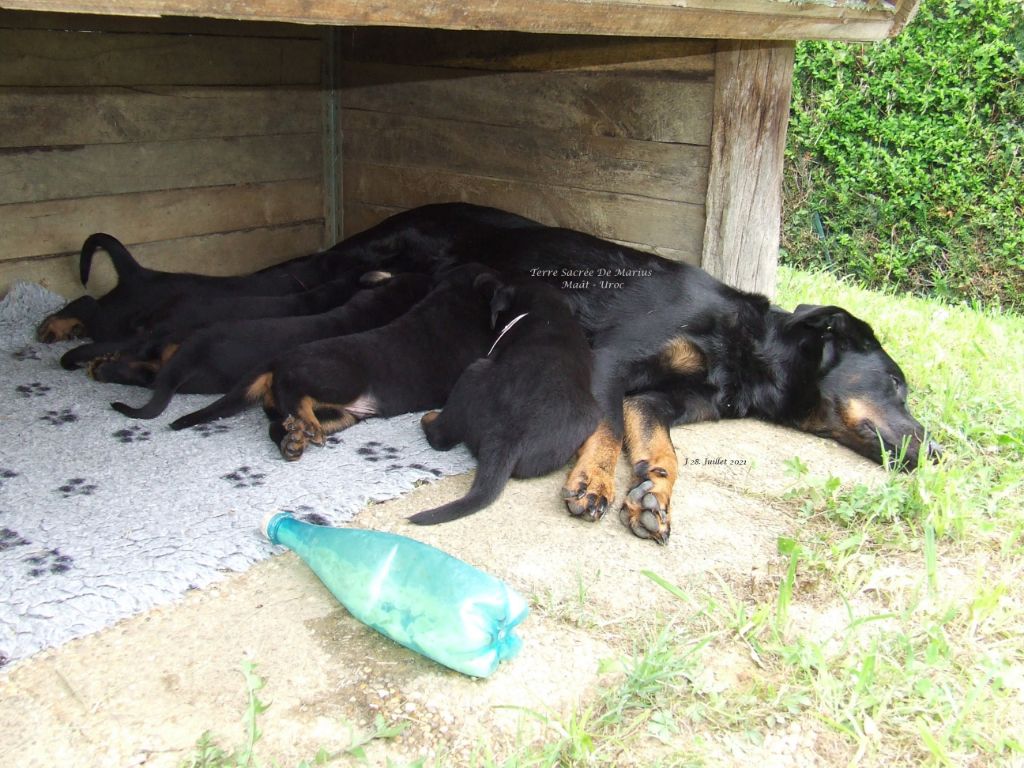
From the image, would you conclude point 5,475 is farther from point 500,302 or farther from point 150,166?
point 150,166

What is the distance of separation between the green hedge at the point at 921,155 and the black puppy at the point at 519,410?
14.8 ft

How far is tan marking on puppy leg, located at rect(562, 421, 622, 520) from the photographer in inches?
111

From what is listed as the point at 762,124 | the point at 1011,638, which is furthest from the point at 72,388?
the point at 1011,638

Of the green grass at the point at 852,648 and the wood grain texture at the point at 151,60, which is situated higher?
the wood grain texture at the point at 151,60

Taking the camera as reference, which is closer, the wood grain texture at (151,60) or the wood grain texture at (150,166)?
the wood grain texture at (151,60)

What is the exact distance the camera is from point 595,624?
2273 millimetres

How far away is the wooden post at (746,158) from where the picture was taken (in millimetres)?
3836

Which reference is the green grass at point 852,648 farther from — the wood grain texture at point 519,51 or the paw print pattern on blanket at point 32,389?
the paw print pattern on blanket at point 32,389

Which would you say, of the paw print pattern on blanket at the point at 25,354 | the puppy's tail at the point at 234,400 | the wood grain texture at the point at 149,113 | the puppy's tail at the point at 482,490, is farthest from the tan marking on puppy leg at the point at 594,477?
the wood grain texture at the point at 149,113

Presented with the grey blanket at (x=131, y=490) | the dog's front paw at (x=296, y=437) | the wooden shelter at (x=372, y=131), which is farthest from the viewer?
the wooden shelter at (x=372, y=131)

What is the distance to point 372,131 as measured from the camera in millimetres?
5148

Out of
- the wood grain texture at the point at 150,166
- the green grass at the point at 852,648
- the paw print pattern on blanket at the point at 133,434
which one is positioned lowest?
the green grass at the point at 852,648

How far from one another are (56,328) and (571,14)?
2684mm

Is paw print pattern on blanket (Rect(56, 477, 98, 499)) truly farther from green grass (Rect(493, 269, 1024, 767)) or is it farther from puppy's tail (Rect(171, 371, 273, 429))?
green grass (Rect(493, 269, 1024, 767))
